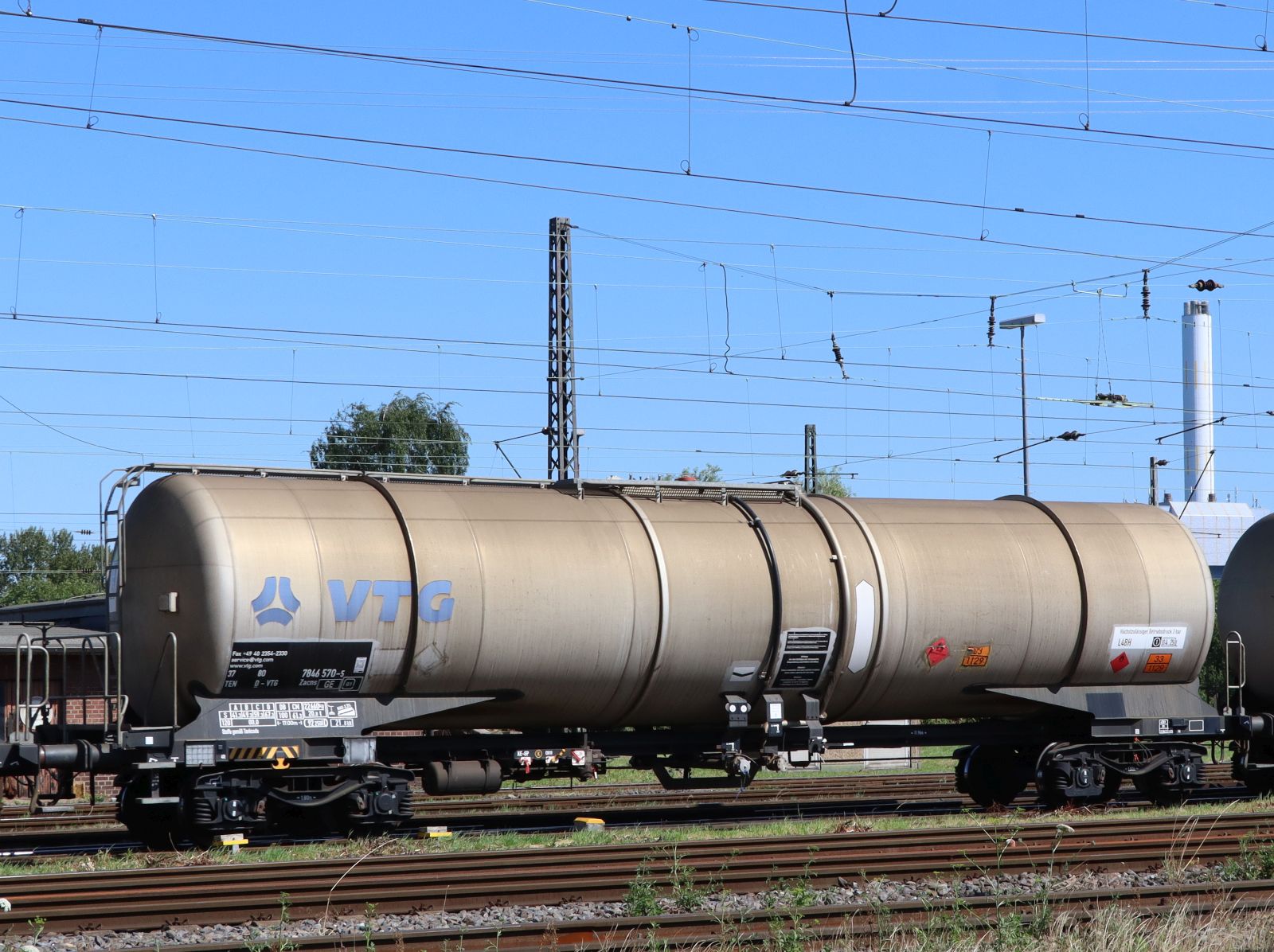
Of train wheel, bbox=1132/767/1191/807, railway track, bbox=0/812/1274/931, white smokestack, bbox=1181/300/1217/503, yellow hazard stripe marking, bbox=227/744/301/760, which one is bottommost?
train wheel, bbox=1132/767/1191/807

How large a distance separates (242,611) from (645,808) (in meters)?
7.46

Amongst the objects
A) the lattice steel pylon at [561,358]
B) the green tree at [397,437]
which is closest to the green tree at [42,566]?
the green tree at [397,437]

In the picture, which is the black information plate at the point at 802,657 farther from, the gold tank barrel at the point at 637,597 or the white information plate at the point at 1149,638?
the white information plate at the point at 1149,638

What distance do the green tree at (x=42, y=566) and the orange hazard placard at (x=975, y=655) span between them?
72178mm

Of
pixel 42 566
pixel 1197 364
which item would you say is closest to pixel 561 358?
pixel 1197 364

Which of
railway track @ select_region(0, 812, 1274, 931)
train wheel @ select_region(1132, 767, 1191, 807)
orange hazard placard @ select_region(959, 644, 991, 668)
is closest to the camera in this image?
railway track @ select_region(0, 812, 1274, 931)

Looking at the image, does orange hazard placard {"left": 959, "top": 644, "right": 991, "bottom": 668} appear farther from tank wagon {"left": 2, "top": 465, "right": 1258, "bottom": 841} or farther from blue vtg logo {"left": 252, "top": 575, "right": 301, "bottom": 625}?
blue vtg logo {"left": 252, "top": 575, "right": 301, "bottom": 625}

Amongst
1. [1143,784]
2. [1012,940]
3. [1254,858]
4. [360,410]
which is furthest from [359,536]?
[360,410]

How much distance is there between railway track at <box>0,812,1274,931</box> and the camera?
430 inches

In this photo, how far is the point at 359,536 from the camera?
607 inches

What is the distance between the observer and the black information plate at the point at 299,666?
14773mm

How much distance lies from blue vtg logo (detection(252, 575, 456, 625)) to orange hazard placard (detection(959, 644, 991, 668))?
6.39m

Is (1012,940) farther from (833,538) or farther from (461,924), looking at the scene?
(833,538)

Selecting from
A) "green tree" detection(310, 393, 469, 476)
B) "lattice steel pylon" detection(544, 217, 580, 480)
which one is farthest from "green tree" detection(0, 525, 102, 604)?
"lattice steel pylon" detection(544, 217, 580, 480)
